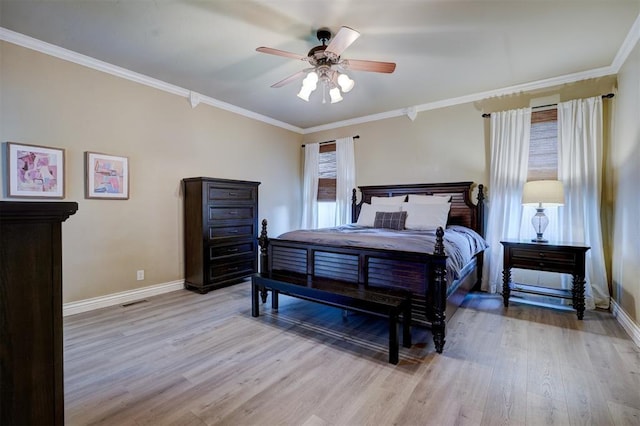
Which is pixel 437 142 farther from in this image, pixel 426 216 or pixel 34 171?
pixel 34 171

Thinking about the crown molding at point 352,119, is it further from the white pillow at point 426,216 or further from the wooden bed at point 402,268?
the white pillow at point 426,216

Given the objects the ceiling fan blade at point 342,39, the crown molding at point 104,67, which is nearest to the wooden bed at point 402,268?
the ceiling fan blade at point 342,39

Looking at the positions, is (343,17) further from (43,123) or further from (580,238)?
(580,238)

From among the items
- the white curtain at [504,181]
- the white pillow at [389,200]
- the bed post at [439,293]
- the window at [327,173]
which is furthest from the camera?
the window at [327,173]

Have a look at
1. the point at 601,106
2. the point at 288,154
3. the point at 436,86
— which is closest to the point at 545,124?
the point at 601,106

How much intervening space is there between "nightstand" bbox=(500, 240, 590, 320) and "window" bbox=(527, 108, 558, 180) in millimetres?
960

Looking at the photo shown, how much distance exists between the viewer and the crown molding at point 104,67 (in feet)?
8.98

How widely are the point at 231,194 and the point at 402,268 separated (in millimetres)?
2643

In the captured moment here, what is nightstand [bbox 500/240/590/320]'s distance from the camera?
9.70 feet

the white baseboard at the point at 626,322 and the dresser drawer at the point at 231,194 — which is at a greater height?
the dresser drawer at the point at 231,194

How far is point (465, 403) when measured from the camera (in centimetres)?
172

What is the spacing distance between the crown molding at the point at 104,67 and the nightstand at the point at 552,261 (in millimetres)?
4282

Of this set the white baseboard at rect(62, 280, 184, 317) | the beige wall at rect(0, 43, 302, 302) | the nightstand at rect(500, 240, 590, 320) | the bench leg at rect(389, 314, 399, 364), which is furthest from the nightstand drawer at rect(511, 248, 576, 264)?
the white baseboard at rect(62, 280, 184, 317)

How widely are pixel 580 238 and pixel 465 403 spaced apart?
2.84 metres
